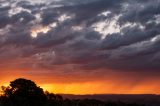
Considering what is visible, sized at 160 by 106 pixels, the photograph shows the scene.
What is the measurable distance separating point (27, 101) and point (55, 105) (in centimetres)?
2439

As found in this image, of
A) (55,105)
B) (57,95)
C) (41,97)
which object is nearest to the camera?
(41,97)

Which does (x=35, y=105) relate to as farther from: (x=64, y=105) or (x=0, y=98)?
(x=64, y=105)

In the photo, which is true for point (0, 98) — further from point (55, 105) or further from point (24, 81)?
point (55, 105)

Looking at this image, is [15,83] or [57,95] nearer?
[15,83]

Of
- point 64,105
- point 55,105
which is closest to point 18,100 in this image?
point 55,105

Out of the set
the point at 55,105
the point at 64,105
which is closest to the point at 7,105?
the point at 55,105

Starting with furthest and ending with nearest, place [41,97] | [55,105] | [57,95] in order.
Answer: [57,95] < [55,105] < [41,97]

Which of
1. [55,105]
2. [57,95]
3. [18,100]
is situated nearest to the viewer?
[18,100]

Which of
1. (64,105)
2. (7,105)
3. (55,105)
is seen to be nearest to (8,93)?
(7,105)

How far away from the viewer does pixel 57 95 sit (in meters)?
177

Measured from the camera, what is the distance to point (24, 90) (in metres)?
145

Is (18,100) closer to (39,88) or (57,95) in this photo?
(39,88)

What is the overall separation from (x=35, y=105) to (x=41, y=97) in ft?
21.1

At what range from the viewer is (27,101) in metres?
143
